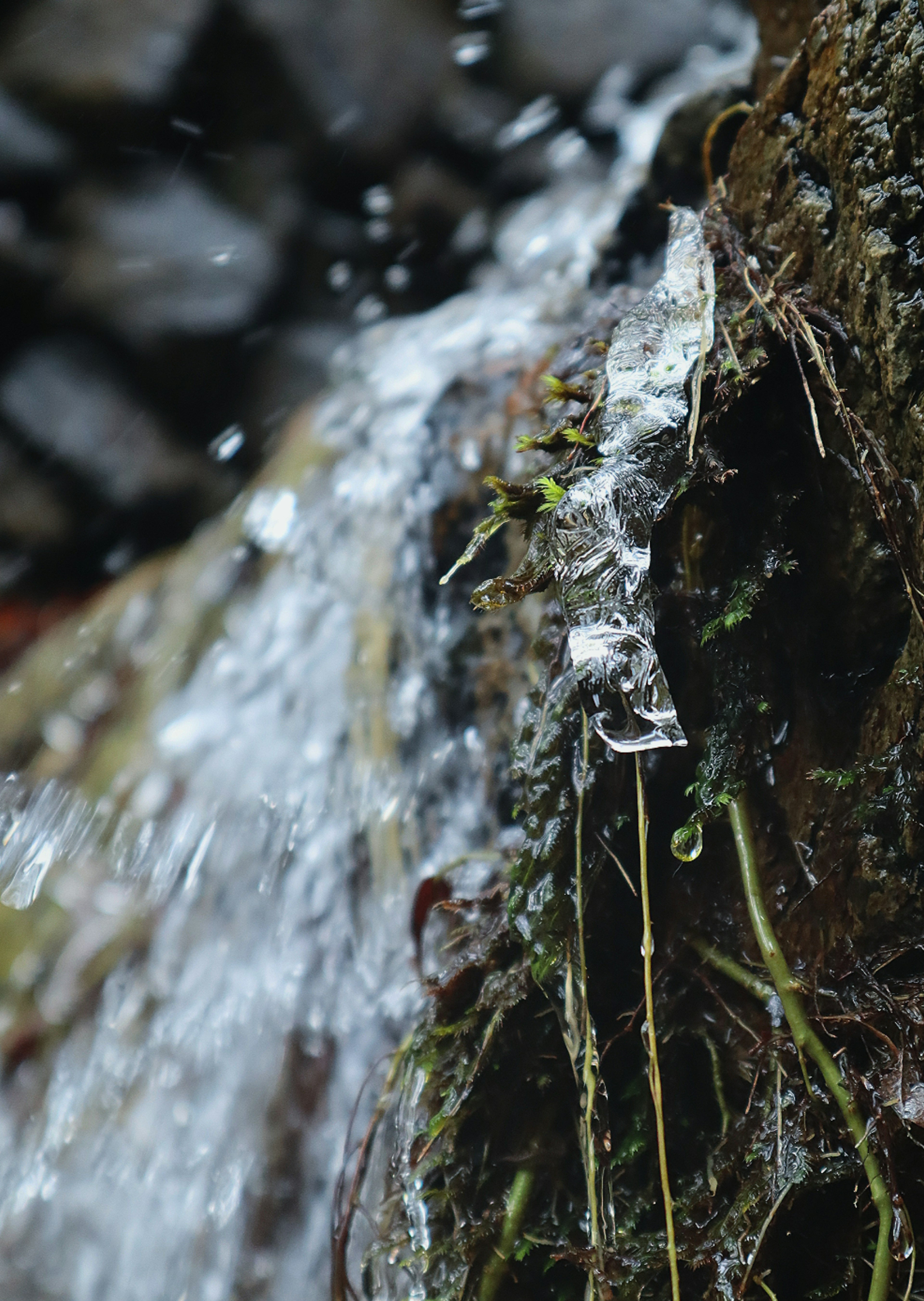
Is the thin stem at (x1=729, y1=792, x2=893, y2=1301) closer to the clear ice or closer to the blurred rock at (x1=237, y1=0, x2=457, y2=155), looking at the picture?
the clear ice

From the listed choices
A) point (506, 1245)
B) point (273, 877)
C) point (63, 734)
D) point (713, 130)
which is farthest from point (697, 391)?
point (63, 734)

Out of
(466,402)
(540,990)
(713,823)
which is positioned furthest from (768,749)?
(466,402)

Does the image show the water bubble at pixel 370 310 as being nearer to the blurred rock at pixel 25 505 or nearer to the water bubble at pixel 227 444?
the water bubble at pixel 227 444

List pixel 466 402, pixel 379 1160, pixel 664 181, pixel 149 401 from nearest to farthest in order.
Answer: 1. pixel 379 1160
2. pixel 664 181
3. pixel 466 402
4. pixel 149 401

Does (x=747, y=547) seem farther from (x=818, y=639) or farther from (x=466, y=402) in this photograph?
(x=466, y=402)

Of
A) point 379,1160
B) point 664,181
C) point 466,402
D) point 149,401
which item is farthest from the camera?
point 149,401

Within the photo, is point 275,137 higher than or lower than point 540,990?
higher

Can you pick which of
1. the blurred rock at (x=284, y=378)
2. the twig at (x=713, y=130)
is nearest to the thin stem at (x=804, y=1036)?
the twig at (x=713, y=130)

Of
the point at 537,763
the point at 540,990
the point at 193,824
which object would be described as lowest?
the point at 193,824
